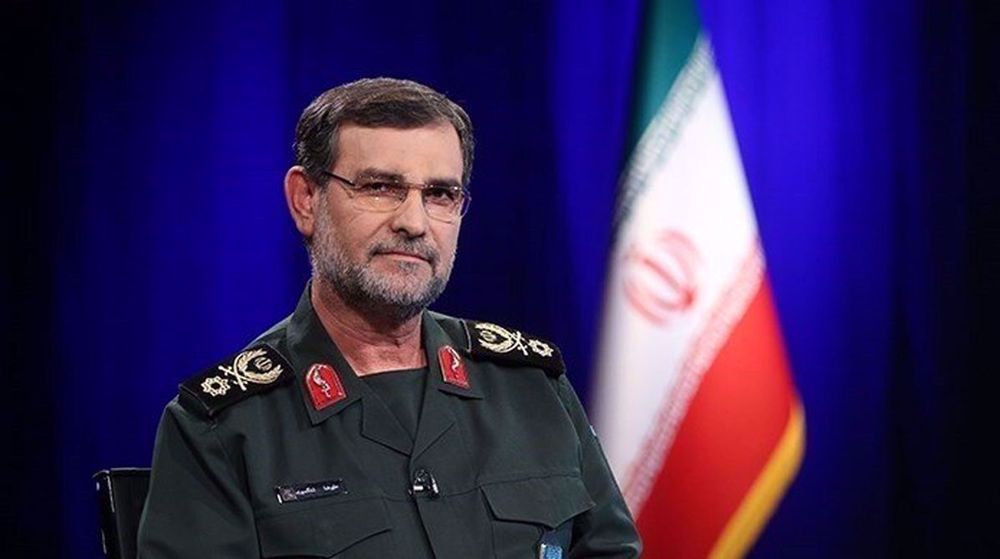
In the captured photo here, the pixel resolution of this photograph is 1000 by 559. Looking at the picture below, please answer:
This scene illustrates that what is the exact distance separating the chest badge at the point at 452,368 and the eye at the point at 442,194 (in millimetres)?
218

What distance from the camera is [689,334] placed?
3.54m

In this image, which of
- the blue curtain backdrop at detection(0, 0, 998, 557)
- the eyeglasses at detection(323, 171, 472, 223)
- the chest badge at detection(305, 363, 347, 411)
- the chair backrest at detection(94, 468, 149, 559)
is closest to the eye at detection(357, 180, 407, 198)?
the eyeglasses at detection(323, 171, 472, 223)

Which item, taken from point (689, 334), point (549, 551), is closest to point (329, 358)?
point (549, 551)

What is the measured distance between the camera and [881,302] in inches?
137

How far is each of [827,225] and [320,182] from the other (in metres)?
1.65

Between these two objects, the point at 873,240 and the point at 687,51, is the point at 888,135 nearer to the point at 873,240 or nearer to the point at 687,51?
the point at 873,240

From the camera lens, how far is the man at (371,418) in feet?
6.47

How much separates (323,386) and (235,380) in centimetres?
11

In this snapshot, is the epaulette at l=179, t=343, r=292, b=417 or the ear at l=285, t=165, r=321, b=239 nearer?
the epaulette at l=179, t=343, r=292, b=417

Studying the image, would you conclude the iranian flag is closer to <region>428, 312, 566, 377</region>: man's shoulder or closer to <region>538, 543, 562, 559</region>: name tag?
<region>428, 312, 566, 377</region>: man's shoulder

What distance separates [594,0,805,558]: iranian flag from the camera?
11.5 ft

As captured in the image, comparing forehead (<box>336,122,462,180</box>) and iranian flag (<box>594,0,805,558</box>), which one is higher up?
forehead (<box>336,122,462,180</box>)

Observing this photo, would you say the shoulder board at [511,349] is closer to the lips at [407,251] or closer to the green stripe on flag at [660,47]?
the lips at [407,251]

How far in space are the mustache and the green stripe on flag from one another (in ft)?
4.98
